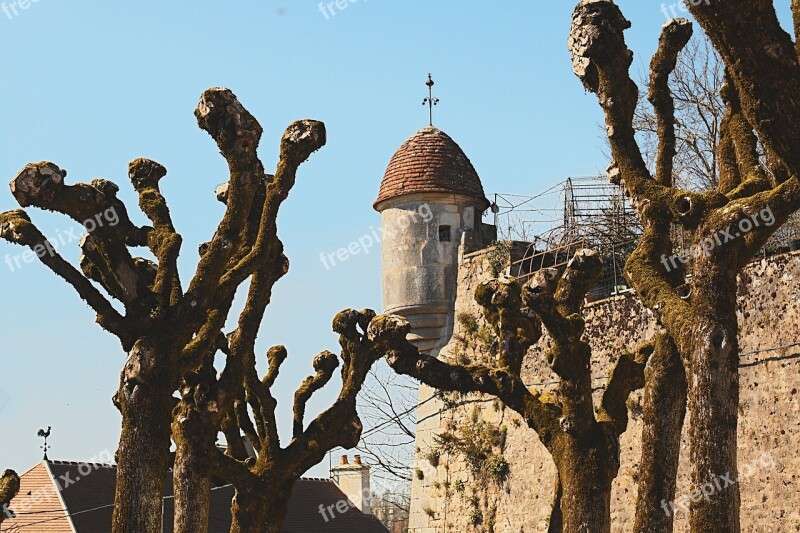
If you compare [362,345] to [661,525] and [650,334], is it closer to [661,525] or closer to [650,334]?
[661,525]

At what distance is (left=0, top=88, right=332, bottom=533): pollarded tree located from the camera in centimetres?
1007

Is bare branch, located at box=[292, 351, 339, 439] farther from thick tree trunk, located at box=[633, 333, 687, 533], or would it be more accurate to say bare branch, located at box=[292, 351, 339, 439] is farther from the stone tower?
the stone tower

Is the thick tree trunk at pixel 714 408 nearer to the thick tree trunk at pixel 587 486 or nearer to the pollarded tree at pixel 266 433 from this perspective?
the thick tree trunk at pixel 587 486

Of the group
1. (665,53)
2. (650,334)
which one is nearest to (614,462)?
(665,53)

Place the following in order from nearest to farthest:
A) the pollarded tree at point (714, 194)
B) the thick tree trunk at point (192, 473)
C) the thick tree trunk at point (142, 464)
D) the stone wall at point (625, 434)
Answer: the pollarded tree at point (714, 194)
the thick tree trunk at point (142, 464)
the thick tree trunk at point (192, 473)
the stone wall at point (625, 434)

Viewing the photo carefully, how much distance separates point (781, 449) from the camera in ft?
58.6

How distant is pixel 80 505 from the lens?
82.7 feet

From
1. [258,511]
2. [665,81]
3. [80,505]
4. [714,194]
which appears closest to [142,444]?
[258,511]

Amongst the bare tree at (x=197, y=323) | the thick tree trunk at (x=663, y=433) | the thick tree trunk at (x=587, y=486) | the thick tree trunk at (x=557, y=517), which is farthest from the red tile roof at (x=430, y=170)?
the thick tree trunk at (x=663, y=433)

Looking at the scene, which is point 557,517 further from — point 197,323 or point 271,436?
point 197,323

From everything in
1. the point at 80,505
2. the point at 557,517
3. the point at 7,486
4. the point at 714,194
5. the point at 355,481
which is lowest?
the point at 557,517

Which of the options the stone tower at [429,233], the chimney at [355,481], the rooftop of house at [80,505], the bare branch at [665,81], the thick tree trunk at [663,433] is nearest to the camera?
the thick tree trunk at [663,433]

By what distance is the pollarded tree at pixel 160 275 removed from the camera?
10.1m

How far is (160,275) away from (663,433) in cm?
467
